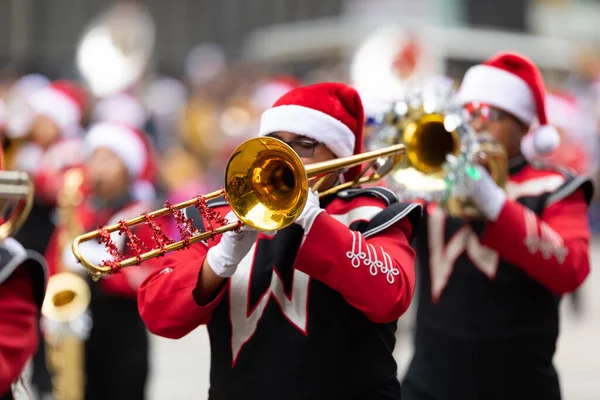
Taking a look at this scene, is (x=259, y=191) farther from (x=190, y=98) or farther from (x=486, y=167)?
(x=190, y=98)

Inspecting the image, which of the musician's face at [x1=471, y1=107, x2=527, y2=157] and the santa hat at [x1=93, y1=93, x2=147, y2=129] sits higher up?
the musician's face at [x1=471, y1=107, x2=527, y2=157]

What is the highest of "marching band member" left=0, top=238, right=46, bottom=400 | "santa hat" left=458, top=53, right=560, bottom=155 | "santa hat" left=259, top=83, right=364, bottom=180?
"santa hat" left=259, top=83, right=364, bottom=180

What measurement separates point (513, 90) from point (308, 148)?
1503 millimetres

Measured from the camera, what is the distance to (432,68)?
40.2 ft

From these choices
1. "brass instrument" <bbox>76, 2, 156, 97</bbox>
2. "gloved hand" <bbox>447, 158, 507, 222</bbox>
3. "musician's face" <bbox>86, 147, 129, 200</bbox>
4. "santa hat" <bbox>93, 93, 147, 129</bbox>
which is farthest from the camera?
"brass instrument" <bbox>76, 2, 156, 97</bbox>

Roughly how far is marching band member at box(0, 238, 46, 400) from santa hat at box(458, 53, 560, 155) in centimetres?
184

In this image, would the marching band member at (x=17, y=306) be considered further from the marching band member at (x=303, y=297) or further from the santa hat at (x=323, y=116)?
the santa hat at (x=323, y=116)

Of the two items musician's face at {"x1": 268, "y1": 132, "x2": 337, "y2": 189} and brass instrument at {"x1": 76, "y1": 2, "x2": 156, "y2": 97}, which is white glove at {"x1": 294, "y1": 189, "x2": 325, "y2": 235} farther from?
brass instrument at {"x1": 76, "y1": 2, "x2": 156, "y2": 97}

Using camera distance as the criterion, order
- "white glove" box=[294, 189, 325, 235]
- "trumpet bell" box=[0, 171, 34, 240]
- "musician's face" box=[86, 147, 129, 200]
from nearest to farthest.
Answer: "white glove" box=[294, 189, 325, 235] < "trumpet bell" box=[0, 171, 34, 240] < "musician's face" box=[86, 147, 129, 200]

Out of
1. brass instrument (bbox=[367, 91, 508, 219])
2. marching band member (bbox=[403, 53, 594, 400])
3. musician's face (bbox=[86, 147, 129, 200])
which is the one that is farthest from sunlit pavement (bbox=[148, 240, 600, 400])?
brass instrument (bbox=[367, 91, 508, 219])

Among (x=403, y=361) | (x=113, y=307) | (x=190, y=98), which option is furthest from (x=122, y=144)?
(x=190, y=98)

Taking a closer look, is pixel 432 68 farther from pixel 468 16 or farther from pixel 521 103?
pixel 468 16

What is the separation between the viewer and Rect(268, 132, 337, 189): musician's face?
10.9 feet

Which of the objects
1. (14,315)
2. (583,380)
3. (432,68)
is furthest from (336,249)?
(432,68)
